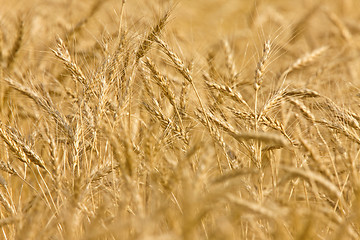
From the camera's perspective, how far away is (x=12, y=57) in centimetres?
287

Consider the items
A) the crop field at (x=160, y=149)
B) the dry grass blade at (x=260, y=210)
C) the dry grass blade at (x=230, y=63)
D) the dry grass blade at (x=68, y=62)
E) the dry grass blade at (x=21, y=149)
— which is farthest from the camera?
the dry grass blade at (x=230, y=63)

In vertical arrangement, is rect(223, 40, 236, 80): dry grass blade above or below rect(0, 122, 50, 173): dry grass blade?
above

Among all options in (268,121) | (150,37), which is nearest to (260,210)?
(268,121)

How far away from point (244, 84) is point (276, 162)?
61 cm

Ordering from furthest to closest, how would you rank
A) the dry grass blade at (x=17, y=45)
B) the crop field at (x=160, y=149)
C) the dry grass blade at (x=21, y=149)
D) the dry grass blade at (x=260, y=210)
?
the dry grass blade at (x=17, y=45)
the dry grass blade at (x=21, y=149)
the crop field at (x=160, y=149)
the dry grass blade at (x=260, y=210)

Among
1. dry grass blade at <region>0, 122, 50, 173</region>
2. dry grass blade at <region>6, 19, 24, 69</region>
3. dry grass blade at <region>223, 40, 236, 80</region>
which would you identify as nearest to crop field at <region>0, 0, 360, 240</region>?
dry grass blade at <region>0, 122, 50, 173</region>

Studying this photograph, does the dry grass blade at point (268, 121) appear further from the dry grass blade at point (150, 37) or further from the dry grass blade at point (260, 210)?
the dry grass blade at point (260, 210)

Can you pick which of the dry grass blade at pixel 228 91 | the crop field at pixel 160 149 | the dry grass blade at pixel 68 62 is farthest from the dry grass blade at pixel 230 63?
the dry grass blade at pixel 68 62

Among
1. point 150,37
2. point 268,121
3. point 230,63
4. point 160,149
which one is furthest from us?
point 230,63

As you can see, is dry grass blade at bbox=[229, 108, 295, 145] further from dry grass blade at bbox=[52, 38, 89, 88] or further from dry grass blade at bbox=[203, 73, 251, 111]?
dry grass blade at bbox=[52, 38, 89, 88]

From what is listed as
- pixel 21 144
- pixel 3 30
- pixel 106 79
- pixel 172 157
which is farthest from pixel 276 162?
pixel 3 30

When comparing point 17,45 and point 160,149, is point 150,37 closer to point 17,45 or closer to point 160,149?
point 160,149

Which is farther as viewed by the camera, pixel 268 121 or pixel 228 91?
pixel 228 91

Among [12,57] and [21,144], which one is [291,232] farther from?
[12,57]
